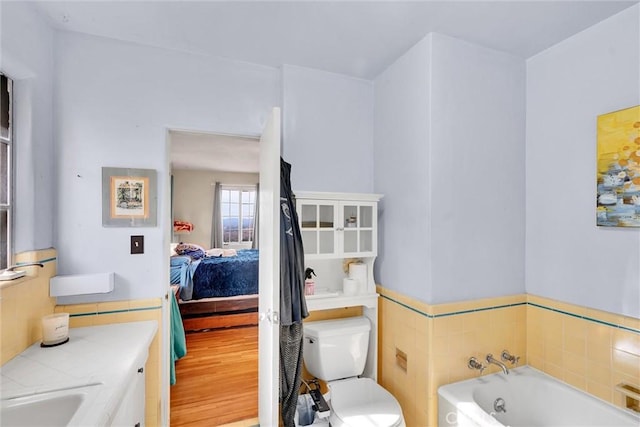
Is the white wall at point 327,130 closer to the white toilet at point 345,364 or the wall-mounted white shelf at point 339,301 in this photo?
the wall-mounted white shelf at point 339,301

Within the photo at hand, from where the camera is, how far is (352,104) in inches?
89.3

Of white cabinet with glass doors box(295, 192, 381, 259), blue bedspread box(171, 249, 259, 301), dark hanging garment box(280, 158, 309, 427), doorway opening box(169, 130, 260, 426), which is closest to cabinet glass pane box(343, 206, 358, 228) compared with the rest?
white cabinet with glass doors box(295, 192, 381, 259)

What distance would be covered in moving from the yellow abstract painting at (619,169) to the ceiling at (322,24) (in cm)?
55

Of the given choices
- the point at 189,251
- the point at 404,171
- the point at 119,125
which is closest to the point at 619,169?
the point at 404,171

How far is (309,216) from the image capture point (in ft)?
6.63

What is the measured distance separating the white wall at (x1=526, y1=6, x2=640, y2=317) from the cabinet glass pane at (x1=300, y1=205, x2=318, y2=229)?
1356mm

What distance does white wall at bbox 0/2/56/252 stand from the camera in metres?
1.41

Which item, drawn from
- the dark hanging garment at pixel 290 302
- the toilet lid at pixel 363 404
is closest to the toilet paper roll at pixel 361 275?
the dark hanging garment at pixel 290 302

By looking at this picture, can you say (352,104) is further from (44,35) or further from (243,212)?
(243,212)

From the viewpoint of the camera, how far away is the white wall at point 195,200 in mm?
6090

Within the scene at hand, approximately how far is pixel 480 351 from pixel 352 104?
1809 millimetres

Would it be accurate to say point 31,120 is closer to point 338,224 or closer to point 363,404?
point 338,224

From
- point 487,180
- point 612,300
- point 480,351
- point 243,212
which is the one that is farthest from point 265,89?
point 243,212

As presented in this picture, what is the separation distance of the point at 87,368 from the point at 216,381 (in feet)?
5.24
